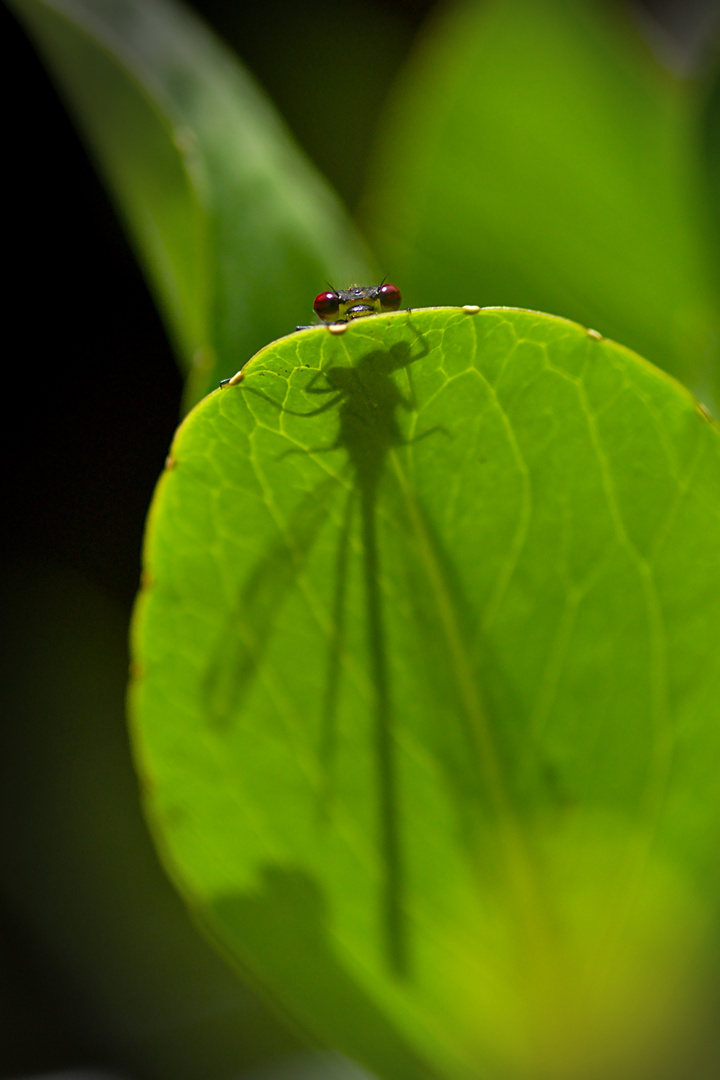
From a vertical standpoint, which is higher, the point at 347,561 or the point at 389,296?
the point at 389,296

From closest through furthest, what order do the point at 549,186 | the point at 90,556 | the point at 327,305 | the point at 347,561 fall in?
1. the point at 347,561
2. the point at 327,305
3. the point at 549,186
4. the point at 90,556

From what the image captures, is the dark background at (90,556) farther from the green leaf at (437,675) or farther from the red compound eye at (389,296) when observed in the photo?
the red compound eye at (389,296)

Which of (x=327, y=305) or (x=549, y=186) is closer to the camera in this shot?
(x=327, y=305)

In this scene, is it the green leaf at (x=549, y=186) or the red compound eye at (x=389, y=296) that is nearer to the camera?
the red compound eye at (x=389, y=296)

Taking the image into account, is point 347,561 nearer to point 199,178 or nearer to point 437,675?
point 437,675

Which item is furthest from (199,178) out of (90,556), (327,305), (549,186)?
(90,556)

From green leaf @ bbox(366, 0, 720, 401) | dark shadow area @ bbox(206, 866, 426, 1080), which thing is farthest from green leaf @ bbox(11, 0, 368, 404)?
dark shadow area @ bbox(206, 866, 426, 1080)

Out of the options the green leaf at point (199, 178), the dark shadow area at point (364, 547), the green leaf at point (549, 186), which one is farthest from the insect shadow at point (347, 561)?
the green leaf at point (549, 186)
